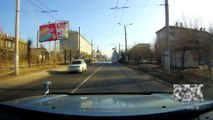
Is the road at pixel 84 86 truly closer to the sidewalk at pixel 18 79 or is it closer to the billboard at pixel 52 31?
the sidewalk at pixel 18 79

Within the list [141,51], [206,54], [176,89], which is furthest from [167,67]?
[141,51]

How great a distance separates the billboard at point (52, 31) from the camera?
58406mm

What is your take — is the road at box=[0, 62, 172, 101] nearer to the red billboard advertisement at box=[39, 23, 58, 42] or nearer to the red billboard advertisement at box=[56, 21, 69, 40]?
the red billboard advertisement at box=[39, 23, 58, 42]

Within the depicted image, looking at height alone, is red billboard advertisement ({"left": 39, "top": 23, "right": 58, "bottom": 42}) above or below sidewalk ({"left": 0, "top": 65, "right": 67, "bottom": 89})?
above

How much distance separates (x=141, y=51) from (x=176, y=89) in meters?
89.1

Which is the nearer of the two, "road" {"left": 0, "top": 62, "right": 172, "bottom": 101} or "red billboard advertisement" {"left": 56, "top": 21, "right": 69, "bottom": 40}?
"road" {"left": 0, "top": 62, "right": 172, "bottom": 101}

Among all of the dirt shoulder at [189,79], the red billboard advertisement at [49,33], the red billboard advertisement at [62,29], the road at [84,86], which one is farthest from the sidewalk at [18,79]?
the red billboard advertisement at [62,29]

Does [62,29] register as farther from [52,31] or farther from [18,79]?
[18,79]

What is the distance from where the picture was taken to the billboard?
58.4 m

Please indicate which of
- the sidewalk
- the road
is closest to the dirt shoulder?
the road

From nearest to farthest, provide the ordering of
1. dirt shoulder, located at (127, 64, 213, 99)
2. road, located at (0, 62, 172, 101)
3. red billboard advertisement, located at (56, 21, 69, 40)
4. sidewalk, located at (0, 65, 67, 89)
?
dirt shoulder, located at (127, 64, 213, 99), road, located at (0, 62, 172, 101), sidewalk, located at (0, 65, 67, 89), red billboard advertisement, located at (56, 21, 69, 40)

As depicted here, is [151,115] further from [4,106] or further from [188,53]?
[188,53]

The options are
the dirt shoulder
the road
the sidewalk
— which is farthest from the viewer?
the sidewalk

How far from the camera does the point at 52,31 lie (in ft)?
192
